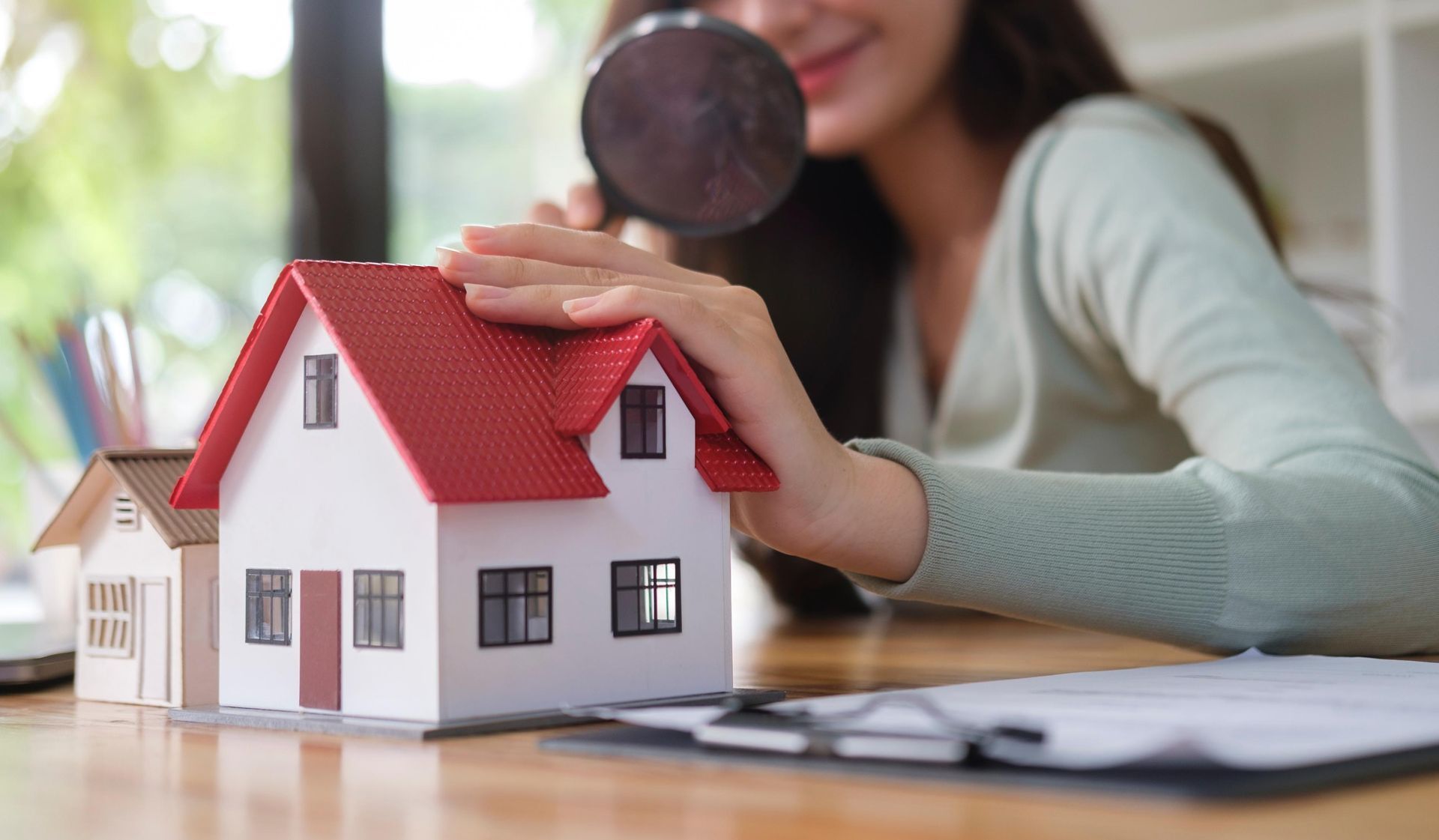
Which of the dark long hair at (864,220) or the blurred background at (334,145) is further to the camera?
the blurred background at (334,145)

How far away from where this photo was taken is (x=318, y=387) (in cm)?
72

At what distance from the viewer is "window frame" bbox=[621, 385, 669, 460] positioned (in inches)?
27.9

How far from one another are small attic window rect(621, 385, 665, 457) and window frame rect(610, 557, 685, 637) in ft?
0.19

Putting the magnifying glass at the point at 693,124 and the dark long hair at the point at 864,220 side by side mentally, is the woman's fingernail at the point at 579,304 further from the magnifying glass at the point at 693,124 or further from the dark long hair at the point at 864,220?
the dark long hair at the point at 864,220

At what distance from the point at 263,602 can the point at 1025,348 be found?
1054mm

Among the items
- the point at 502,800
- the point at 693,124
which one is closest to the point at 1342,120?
the point at 693,124

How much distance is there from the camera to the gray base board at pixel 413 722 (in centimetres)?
64

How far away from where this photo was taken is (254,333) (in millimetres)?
731

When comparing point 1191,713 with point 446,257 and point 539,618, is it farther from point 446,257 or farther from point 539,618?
point 446,257

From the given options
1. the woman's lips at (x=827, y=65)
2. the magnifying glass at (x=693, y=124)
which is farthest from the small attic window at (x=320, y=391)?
the woman's lips at (x=827, y=65)

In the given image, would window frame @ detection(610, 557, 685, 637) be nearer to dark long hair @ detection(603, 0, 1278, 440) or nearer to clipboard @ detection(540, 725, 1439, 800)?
clipboard @ detection(540, 725, 1439, 800)

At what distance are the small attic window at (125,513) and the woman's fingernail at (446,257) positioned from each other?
0.88ft

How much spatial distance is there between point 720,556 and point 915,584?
15 cm

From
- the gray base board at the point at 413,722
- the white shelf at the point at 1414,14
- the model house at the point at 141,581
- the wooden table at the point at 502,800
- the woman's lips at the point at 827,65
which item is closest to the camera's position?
the wooden table at the point at 502,800
